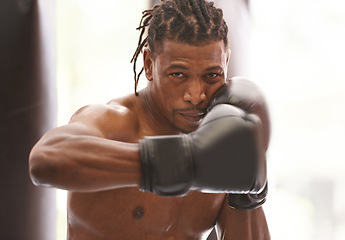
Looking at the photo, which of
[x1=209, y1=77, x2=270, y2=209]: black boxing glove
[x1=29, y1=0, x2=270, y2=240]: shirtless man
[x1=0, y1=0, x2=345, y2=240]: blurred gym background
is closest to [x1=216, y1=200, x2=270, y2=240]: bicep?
[x1=29, y1=0, x2=270, y2=240]: shirtless man

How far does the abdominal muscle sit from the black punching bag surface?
481 mm

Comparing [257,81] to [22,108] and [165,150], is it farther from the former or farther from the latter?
[165,150]

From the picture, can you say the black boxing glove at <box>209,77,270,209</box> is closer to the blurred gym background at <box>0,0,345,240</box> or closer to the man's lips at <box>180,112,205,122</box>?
the man's lips at <box>180,112,205,122</box>

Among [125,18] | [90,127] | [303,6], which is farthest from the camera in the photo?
[303,6]

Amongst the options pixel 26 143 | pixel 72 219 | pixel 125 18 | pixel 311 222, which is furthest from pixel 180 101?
pixel 311 222

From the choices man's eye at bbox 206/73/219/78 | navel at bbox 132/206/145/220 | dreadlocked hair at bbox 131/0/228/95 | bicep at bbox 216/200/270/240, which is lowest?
bicep at bbox 216/200/270/240

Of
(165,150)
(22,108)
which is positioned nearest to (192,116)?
(165,150)

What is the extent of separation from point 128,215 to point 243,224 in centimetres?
33

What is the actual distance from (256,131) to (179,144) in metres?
0.17

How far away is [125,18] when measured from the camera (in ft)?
6.80

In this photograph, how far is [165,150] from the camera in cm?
92

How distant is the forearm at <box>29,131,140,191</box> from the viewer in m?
0.88

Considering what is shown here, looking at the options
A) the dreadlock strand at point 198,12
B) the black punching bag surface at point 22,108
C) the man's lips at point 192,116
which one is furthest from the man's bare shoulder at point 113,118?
the black punching bag surface at point 22,108

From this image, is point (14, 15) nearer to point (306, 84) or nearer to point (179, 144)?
point (179, 144)
